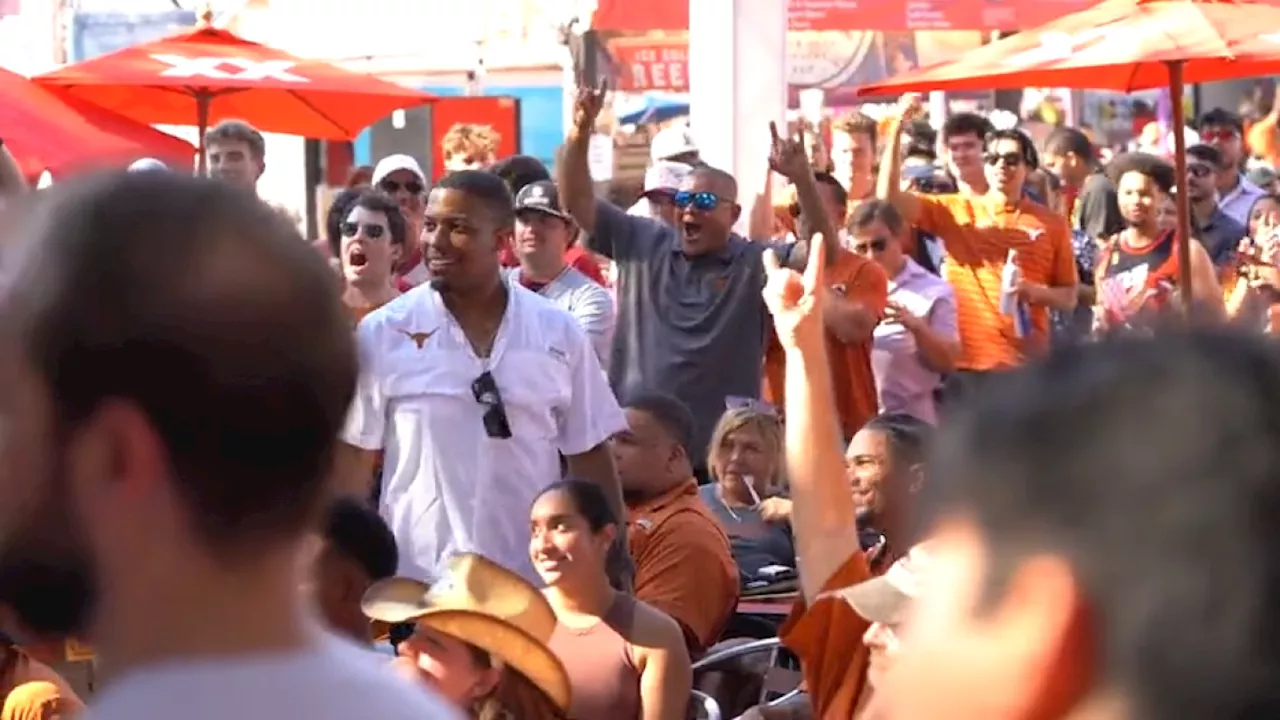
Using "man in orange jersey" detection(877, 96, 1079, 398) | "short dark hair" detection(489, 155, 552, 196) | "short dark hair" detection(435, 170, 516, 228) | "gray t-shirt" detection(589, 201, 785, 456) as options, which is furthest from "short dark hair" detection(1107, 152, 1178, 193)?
"short dark hair" detection(435, 170, 516, 228)

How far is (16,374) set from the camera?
1.54m

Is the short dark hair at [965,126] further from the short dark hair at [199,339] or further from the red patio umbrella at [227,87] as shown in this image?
the short dark hair at [199,339]

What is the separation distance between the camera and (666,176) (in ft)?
28.1

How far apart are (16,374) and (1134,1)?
6.53m

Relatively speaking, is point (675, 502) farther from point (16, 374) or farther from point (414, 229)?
point (16, 374)

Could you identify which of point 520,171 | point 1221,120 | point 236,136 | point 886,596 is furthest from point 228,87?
point 886,596

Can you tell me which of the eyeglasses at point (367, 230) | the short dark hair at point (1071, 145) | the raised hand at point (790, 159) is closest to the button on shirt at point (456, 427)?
the eyeglasses at point (367, 230)

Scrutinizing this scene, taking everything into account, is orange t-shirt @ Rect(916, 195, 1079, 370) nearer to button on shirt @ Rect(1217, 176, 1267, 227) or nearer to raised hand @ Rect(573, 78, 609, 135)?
button on shirt @ Rect(1217, 176, 1267, 227)

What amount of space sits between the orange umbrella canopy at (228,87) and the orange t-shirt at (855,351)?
2616 mm

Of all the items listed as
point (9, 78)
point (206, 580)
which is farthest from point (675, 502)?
point (206, 580)

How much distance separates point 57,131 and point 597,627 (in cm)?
421

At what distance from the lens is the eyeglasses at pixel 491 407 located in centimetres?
580

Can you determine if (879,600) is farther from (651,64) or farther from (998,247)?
(651,64)

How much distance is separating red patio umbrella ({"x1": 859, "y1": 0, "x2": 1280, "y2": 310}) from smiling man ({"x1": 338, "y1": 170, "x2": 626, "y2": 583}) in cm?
219
